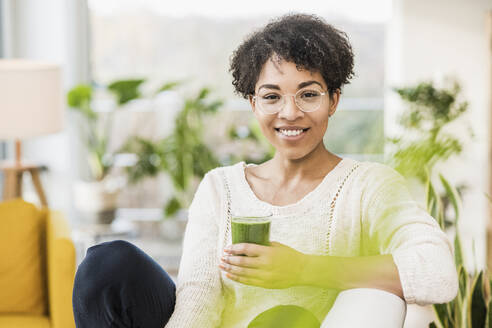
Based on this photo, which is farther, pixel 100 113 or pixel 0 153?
pixel 100 113

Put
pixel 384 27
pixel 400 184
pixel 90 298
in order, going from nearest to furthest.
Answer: pixel 90 298
pixel 400 184
pixel 384 27

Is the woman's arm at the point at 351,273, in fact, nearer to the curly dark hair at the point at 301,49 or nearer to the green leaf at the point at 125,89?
the curly dark hair at the point at 301,49

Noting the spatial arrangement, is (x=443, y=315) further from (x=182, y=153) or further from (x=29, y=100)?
(x=182, y=153)

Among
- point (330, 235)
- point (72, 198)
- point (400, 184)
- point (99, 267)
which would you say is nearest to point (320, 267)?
point (330, 235)

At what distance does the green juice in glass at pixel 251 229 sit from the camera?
4.05 feet

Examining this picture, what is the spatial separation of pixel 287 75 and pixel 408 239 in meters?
0.43

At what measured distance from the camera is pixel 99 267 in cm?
130

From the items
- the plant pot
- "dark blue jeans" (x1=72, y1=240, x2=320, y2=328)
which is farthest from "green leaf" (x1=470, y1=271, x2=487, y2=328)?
the plant pot

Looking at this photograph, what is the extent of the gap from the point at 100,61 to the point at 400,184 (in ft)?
12.3

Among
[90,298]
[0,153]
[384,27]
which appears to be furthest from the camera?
[384,27]

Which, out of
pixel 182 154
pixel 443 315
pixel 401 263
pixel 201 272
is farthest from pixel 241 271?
pixel 182 154

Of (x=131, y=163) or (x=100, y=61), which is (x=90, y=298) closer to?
(x=131, y=163)

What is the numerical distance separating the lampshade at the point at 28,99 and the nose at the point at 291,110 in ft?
6.00

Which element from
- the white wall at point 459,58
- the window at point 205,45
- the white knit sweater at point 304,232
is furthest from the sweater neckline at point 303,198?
the window at point 205,45
